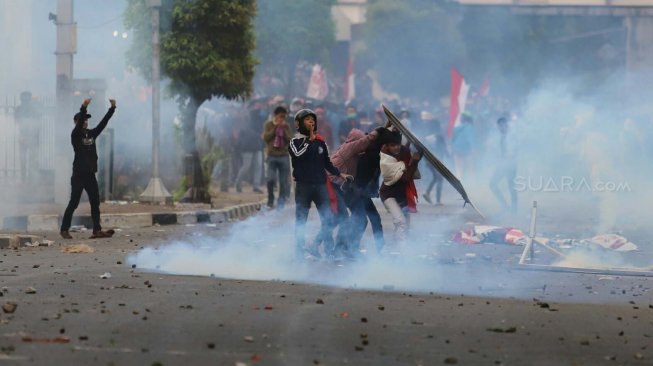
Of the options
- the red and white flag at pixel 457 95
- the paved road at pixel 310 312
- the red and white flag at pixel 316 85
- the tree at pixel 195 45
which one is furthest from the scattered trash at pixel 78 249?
the red and white flag at pixel 316 85

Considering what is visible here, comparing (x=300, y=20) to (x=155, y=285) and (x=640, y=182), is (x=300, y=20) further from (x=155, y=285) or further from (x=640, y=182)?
(x=155, y=285)

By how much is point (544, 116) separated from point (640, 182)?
230 cm

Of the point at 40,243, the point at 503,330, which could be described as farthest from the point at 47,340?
the point at 40,243

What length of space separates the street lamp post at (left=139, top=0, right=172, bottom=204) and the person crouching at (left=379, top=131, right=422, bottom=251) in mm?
9796

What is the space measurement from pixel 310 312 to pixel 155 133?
15.4 metres

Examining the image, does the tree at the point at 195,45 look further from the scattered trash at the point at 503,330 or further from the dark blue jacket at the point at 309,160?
the scattered trash at the point at 503,330

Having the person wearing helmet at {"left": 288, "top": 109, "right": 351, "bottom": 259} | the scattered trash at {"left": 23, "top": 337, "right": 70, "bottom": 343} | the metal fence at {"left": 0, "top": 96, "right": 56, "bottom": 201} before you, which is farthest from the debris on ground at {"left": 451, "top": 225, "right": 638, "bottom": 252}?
the metal fence at {"left": 0, "top": 96, "right": 56, "bottom": 201}

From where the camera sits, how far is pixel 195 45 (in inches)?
1113

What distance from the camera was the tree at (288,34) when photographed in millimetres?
59219

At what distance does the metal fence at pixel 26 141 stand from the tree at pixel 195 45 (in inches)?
78.5

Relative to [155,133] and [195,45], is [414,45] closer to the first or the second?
[195,45]

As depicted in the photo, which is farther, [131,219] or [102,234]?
[131,219]

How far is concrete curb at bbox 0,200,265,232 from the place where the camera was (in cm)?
2130

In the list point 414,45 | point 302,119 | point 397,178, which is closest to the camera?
point 302,119
